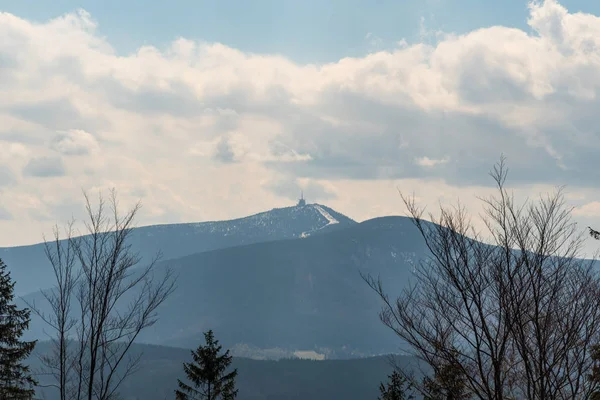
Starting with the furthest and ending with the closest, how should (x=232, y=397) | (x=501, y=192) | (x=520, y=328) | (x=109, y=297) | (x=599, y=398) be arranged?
(x=232, y=397) → (x=599, y=398) → (x=109, y=297) → (x=501, y=192) → (x=520, y=328)

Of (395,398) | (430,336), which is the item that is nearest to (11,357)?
(395,398)

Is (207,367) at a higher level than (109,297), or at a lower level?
lower

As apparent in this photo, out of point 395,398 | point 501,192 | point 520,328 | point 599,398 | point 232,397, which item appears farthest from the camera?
point 232,397

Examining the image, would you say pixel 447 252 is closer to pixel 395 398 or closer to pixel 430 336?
pixel 430 336

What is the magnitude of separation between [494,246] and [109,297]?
9.18m

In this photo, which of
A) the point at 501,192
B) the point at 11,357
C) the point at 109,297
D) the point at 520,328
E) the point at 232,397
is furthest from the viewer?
the point at 232,397

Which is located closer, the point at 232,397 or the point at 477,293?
the point at 477,293

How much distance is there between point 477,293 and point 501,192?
2.19 m

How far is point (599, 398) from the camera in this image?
17969 millimetres

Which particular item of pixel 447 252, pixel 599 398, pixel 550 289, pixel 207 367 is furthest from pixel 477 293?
pixel 207 367

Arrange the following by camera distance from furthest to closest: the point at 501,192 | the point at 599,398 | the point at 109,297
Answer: the point at 599,398, the point at 109,297, the point at 501,192

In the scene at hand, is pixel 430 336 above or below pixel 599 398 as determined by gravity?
above

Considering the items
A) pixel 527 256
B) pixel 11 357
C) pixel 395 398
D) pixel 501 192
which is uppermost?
pixel 501 192

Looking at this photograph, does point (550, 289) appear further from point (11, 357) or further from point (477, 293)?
point (11, 357)
